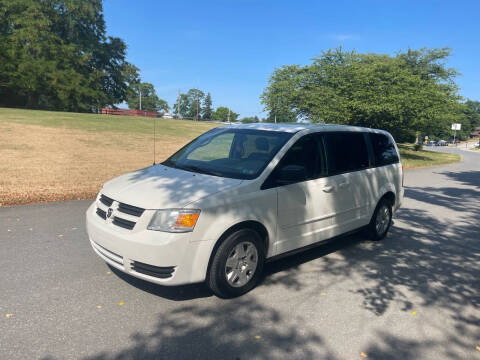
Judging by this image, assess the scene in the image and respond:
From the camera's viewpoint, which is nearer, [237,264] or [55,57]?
[237,264]

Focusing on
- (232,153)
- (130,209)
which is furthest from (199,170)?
(130,209)

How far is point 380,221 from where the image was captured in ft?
20.2

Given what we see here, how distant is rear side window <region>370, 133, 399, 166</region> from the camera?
604 cm

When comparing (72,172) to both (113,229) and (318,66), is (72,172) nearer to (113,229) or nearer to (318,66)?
(113,229)

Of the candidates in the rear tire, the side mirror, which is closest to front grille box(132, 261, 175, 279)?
the side mirror

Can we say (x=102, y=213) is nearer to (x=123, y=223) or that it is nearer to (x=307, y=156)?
(x=123, y=223)

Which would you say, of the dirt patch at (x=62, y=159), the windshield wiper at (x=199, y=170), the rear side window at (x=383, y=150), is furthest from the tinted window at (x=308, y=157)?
the dirt patch at (x=62, y=159)

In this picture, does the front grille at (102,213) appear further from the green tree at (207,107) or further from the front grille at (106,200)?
the green tree at (207,107)

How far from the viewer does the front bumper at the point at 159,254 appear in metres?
3.45

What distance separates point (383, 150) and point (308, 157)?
2162 millimetres

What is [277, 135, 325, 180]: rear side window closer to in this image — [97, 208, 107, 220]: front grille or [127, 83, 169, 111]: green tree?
[97, 208, 107, 220]: front grille

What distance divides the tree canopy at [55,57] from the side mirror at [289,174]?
155 ft

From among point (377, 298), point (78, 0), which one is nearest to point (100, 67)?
point (78, 0)

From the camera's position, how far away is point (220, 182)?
13.1ft
